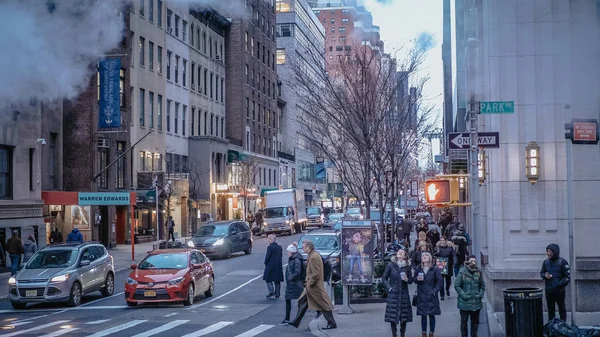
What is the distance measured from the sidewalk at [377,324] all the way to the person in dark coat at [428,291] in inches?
52.0

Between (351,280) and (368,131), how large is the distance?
7.60 metres

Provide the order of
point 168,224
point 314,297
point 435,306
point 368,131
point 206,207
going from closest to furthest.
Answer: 1. point 435,306
2. point 314,297
3. point 368,131
4. point 168,224
5. point 206,207

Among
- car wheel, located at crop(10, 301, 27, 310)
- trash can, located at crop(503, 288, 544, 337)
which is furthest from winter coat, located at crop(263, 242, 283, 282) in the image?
trash can, located at crop(503, 288, 544, 337)

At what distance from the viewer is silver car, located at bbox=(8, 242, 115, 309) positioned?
21422 millimetres

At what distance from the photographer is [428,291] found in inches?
589

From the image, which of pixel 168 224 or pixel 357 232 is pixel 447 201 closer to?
pixel 357 232

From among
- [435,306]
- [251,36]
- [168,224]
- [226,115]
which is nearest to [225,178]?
[226,115]

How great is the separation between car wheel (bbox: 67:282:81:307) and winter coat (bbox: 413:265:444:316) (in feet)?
35.6

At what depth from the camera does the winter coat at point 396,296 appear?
14.8m

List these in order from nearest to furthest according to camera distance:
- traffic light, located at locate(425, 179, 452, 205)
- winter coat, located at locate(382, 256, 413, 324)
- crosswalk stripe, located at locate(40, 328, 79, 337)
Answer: winter coat, located at locate(382, 256, 413, 324) → crosswalk stripe, located at locate(40, 328, 79, 337) → traffic light, located at locate(425, 179, 452, 205)

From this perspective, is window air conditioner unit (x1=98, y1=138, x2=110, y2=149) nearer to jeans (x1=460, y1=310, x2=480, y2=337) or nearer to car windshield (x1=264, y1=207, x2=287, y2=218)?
car windshield (x1=264, y1=207, x2=287, y2=218)

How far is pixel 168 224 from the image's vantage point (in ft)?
139

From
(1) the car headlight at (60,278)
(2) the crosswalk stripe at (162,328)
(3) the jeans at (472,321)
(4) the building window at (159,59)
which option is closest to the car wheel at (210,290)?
(1) the car headlight at (60,278)

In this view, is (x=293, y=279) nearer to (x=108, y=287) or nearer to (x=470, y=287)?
(x=470, y=287)
